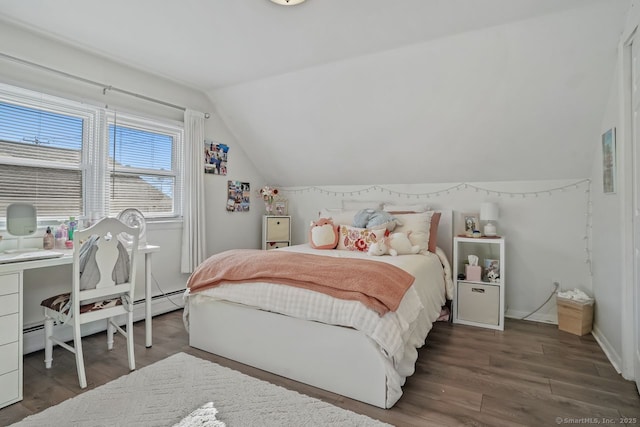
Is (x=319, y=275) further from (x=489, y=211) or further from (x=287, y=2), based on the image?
(x=489, y=211)

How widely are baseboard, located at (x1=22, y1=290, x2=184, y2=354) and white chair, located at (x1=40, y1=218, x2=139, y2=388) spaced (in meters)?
0.38

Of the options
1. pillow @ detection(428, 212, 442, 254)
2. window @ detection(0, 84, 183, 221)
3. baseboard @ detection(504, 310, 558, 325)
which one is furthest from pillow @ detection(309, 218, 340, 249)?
baseboard @ detection(504, 310, 558, 325)

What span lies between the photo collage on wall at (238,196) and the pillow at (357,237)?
5.06 ft

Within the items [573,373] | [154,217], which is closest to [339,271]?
Result: [573,373]

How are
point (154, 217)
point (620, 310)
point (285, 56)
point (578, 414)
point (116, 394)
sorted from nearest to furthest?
point (578, 414)
point (116, 394)
point (620, 310)
point (285, 56)
point (154, 217)

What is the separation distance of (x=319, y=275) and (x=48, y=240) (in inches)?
80.3

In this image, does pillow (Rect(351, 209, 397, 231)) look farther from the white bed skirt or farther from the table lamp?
the white bed skirt

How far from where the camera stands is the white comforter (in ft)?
5.96

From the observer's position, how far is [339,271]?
2092 mm

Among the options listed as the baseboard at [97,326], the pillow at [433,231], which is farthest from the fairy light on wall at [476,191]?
the baseboard at [97,326]

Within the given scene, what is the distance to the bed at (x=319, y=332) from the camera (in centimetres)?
184

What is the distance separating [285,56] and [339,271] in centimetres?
191

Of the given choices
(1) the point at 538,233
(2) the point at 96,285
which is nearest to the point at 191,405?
(2) the point at 96,285

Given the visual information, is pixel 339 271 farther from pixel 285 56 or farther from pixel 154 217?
pixel 154 217
